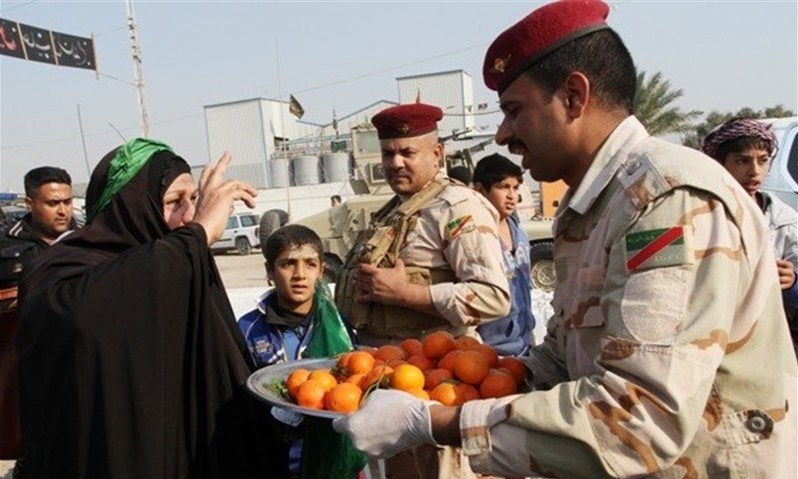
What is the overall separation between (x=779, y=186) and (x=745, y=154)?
347 cm

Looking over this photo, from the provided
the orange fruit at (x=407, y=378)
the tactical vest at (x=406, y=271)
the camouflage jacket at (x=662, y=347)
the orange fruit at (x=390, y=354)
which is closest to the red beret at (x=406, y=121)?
the tactical vest at (x=406, y=271)

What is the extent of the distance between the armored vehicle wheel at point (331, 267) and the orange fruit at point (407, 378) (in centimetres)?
882

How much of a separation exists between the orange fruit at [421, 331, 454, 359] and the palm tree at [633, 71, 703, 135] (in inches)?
876

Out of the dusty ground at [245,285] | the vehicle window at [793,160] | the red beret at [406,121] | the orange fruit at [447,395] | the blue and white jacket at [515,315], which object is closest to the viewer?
the orange fruit at [447,395]

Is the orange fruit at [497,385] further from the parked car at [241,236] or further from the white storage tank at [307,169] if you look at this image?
the white storage tank at [307,169]

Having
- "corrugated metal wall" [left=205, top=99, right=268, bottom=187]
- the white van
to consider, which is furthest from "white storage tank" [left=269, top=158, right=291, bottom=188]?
the white van

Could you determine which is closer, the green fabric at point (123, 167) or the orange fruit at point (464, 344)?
the orange fruit at point (464, 344)

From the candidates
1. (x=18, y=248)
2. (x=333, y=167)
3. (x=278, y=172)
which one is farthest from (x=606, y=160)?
(x=278, y=172)

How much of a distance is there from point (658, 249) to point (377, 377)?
80 cm

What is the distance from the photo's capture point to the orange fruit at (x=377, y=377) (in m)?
1.67

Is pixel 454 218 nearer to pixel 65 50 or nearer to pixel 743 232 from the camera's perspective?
pixel 743 232

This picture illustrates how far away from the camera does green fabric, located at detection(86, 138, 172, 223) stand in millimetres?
1989

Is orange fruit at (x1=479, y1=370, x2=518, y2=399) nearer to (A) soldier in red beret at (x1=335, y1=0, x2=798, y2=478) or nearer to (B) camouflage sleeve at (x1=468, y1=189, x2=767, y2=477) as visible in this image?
(A) soldier in red beret at (x1=335, y1=0, x2=798, y2=478)

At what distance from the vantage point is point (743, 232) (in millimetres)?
1217
